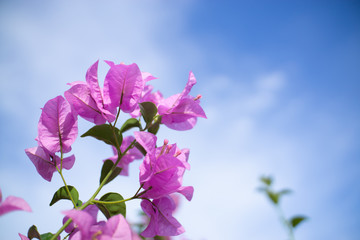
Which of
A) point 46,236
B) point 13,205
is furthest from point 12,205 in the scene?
point 46,236

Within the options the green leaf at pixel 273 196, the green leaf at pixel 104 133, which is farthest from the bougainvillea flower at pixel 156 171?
the green leaf at pixel 273 196

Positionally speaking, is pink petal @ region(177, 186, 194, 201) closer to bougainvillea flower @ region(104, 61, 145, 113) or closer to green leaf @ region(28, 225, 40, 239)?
bougainvillea flower @ region(104, 61, 145, 113)

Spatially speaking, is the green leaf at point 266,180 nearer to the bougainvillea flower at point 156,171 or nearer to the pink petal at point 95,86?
the bougainvillea flower at point 156,171

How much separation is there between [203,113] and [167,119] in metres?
0.15

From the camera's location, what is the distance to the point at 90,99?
2.81 feet

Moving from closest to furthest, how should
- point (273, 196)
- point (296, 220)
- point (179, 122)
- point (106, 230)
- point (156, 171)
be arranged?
1. point (106, 230)
2. point (156, 171)
3. point (179, 122)
4. point (296, 220)
5. point (273, 196)

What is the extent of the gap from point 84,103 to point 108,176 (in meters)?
0.26

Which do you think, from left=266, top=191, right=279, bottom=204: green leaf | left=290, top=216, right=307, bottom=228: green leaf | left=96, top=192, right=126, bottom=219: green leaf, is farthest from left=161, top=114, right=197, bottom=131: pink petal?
left=266, top=191, right=279, bottom=204: green leaf

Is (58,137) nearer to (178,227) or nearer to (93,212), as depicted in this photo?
(93,212)

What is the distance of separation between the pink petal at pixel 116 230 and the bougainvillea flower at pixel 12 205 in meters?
0.19

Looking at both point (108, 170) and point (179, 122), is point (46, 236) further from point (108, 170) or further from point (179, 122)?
point (179, 122)

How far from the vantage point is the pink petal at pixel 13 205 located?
536 millimetres

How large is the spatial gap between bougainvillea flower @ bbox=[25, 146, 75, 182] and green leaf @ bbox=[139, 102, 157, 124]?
0.34 m

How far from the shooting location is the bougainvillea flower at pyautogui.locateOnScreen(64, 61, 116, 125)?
0.83 metres
